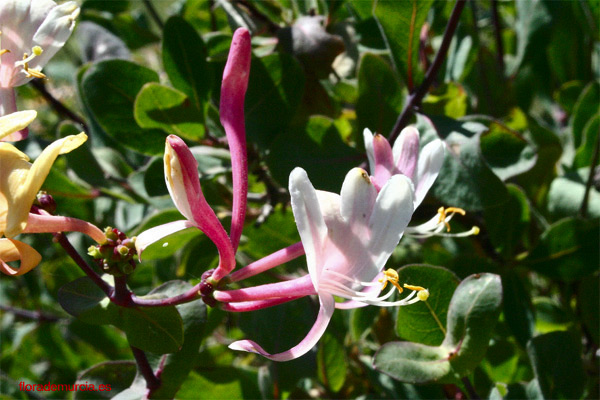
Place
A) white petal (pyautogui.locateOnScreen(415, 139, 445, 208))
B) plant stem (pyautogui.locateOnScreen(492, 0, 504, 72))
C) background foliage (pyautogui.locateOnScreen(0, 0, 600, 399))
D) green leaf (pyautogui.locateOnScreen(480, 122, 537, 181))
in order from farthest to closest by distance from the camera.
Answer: plant stem (pyautogui.locateOnScreen(492, 0, 504, 72))
green leaf (pyautogui.locateOnScreen(480, 122, 537, 181))
background foliage (pyautogui.locateOnScreen(0, 0, 600, 399))
white petal (pyautogui.locateOnScreen(415, 139, 445, 208))

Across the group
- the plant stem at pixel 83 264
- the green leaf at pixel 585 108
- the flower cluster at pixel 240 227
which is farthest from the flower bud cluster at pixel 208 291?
the green leaf at pixel 585 108

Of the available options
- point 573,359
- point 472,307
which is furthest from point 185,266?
point 573,359

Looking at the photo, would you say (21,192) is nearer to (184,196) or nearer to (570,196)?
(184,196)

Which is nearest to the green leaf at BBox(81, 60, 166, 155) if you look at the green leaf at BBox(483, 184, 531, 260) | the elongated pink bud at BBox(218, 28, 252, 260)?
the elongated pink bud at BBox(218, 28, 252, 260)

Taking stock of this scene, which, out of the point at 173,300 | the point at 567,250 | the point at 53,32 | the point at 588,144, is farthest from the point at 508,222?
the point at 53,32

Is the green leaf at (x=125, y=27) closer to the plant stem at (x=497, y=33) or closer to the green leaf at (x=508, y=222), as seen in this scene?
the plant stem at (x=497, y=33)

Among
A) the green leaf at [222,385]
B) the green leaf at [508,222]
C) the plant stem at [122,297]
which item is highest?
the plant stem at [122,297]

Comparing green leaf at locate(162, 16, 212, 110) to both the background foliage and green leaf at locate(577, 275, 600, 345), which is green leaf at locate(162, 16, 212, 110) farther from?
green leaf at locate(577, 275, 600, 345)

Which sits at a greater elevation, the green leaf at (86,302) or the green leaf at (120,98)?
the green leaf at (120,98)
